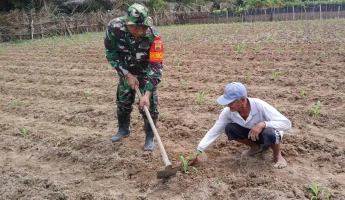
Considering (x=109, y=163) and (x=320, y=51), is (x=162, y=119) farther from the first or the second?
(x=320, y=51)

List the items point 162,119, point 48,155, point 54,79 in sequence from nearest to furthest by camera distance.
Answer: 1. point 48,155
2. point 162,119
3. point 54,79

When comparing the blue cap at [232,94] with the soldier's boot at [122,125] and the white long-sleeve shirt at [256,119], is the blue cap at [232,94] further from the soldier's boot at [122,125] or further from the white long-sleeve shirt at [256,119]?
the soldier's boot at [122,125]

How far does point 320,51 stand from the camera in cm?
834

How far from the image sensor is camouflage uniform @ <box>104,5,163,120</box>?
3348mm

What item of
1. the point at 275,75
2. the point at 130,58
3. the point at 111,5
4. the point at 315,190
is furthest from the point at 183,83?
the point at 111,5

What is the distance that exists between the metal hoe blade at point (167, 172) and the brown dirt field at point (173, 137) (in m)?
0.06

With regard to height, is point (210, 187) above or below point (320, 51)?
below

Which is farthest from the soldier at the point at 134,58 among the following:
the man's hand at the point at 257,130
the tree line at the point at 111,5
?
the tree line at the point at 111,5

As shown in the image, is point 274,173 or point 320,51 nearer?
point 274,173

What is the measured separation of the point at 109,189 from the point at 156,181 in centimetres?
42

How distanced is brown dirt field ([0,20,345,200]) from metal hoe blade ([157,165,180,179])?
0.06m

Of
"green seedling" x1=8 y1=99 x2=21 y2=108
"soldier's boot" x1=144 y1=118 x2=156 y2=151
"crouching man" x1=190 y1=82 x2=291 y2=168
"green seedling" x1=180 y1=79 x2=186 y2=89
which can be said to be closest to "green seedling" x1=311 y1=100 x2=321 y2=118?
"crouching man" x1=190 y1=82 x2=291 y2=168

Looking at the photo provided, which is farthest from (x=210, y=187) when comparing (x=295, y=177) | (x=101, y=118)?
(x=101, y=118)

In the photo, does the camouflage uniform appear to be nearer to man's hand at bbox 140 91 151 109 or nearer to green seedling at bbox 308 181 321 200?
man's hand at bbox 140 91 151 109
